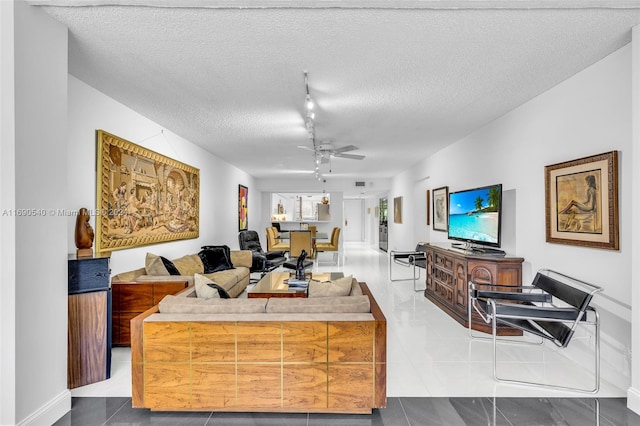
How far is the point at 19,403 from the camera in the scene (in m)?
2.03

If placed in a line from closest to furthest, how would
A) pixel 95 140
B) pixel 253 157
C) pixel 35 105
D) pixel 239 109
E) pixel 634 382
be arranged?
1. pixel 35 105
2. pixel 634 382
3. pixel 95 140
4. pixel 239 109
5. pixel 253 157

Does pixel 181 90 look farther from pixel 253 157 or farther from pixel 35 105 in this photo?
pixel 253 157

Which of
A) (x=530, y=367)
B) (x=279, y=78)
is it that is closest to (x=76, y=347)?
(x=279, y=78)

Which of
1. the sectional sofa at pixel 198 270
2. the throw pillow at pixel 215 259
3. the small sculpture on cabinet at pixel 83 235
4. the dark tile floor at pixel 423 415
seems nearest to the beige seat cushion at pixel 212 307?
the dark tile floor at pixel 423 415

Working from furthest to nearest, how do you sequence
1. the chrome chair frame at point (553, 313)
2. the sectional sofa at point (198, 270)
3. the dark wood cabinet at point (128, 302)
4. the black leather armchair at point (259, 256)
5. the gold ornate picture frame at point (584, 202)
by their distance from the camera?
the black leather armchair at point (259, 256) < the sectional sofa at point (198, 270) < the dark wood cabinet at point (128, 302) < the gold ornate picture frame at point (584, 202) < the chrome chair frame at point (553, 313)

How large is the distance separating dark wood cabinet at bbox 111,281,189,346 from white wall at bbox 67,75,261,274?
0.36 m

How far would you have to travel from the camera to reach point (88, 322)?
275cm

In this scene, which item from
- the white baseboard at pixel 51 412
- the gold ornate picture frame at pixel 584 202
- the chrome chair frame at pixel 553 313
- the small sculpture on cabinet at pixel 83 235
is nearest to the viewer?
the white baseboard at pixel 51 412

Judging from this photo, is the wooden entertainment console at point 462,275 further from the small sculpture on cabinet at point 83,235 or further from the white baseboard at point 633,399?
the small sculpture on cabinet at point 83,235

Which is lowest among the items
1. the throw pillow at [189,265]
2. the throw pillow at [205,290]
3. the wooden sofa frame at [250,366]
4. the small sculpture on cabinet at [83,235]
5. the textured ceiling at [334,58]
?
the wooden sofa frame at [250,366]

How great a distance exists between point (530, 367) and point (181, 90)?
4198mm

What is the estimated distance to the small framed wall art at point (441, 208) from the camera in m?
6.05

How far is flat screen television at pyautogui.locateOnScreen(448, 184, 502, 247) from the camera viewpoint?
165 inches

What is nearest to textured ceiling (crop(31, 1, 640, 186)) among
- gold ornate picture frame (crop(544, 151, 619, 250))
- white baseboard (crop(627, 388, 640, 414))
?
gold ornate picture frame (crop(544, 151, 619, 250))
